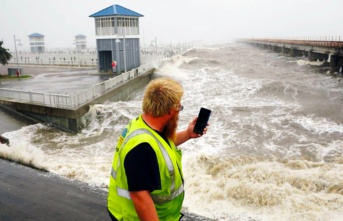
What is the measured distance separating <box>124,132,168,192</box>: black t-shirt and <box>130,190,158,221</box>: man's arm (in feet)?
0.12

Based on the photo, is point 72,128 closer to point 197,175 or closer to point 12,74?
point 197,175

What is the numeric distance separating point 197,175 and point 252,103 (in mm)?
11678

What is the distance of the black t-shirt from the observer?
1.91 meters

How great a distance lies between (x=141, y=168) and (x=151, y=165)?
0.07 m

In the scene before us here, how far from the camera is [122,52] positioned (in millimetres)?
27406

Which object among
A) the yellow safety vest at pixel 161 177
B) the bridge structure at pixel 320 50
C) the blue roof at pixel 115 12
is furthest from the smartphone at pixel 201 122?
the bridge structure at pixel 320 50

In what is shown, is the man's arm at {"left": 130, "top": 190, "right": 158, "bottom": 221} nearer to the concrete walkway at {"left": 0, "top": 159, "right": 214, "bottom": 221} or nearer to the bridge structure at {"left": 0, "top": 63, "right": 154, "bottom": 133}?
the concrete walkway at {"left": 0, "top": 159, "right": 214, "bottom": 221}

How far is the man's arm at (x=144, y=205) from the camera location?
6.37 feet

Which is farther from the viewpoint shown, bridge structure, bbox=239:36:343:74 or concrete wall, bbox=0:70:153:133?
bridge structure, bbox=239:36:343:74

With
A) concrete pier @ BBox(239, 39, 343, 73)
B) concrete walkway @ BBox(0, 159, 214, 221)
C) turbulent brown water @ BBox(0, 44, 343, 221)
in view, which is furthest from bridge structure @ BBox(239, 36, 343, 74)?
concrete walkway @ BBox(0, 159, 214, 221)

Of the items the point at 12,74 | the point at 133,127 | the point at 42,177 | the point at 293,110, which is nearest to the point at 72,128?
the point at 42,177

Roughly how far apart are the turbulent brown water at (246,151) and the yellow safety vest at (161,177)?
13.5ft

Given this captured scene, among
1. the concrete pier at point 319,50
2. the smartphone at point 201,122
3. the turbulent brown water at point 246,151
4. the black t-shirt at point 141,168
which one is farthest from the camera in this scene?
the concrete pier at point 319,50

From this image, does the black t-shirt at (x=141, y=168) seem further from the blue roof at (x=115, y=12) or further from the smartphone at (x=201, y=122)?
the blue roof at (x=115, y=12)
